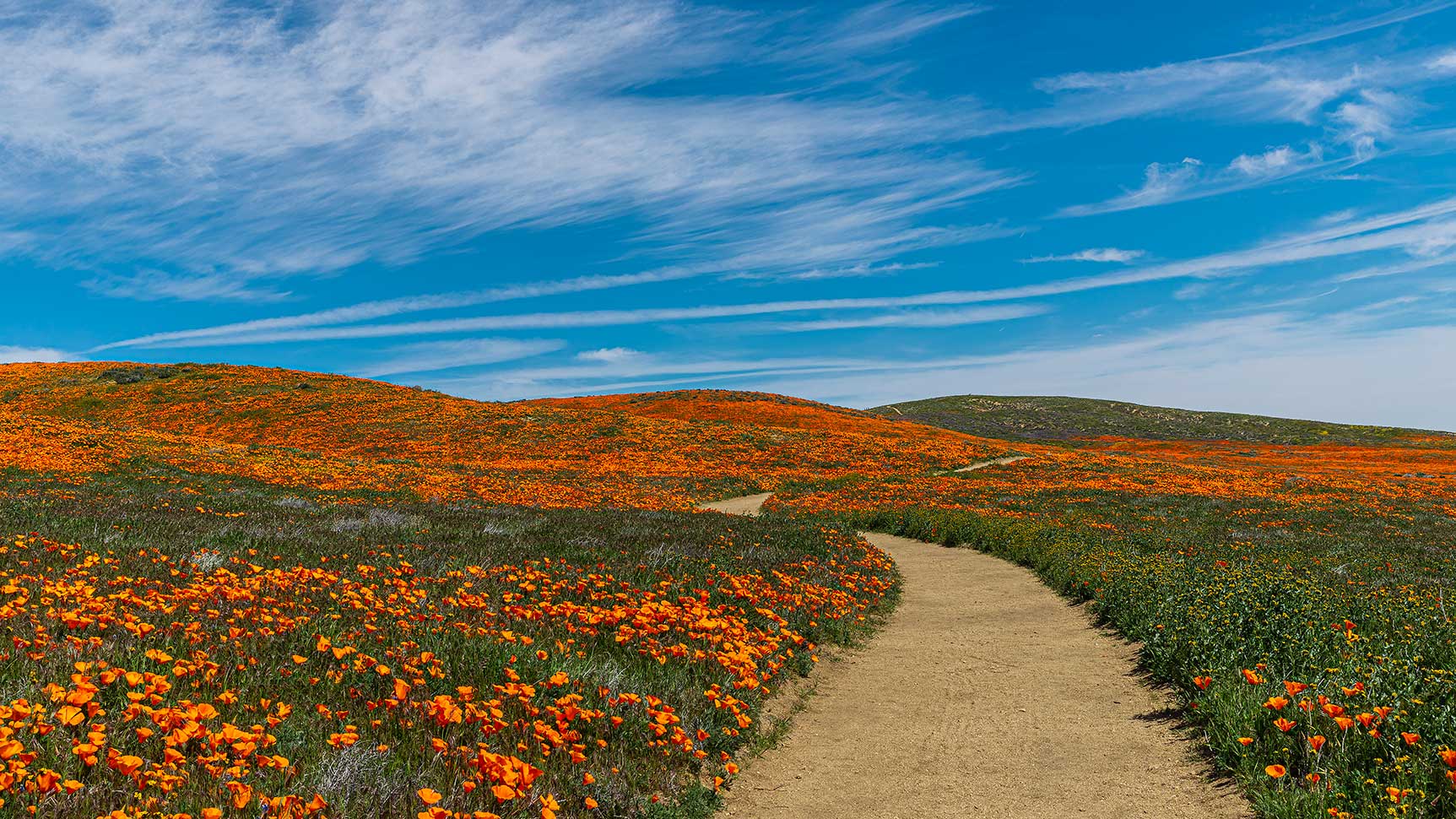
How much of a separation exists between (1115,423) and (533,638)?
5323 inches

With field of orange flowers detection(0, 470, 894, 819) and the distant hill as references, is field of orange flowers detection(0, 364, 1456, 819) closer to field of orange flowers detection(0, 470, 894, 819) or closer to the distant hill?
field of orange flowers detection(0, 470, 894, 819)

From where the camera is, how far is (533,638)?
311 inches

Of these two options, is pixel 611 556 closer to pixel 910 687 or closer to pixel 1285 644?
pixel 910 687

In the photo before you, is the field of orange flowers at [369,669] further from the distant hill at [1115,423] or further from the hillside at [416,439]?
the distant hill at [1115,423]

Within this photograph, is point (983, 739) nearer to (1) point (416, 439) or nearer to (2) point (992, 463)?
(1) point (416, 439)

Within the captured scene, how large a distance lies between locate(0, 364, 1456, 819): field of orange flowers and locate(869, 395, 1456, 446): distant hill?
3777 inches

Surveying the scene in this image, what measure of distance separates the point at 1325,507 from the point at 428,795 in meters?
36.0

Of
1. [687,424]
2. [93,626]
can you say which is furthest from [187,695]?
[687,424]

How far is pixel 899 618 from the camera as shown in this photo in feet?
41.9

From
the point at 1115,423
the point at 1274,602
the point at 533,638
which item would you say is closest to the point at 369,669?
the point at 533,638

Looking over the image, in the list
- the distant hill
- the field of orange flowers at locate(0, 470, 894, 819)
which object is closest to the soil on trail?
the field of orange flowers at locate(0, 470, 894, 819)

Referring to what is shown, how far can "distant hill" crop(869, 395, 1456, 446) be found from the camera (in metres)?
114

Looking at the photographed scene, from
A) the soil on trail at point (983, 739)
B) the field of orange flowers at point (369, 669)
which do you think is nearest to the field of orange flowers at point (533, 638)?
the field of orange flowers at point (369, 669)

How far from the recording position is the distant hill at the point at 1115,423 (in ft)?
374
